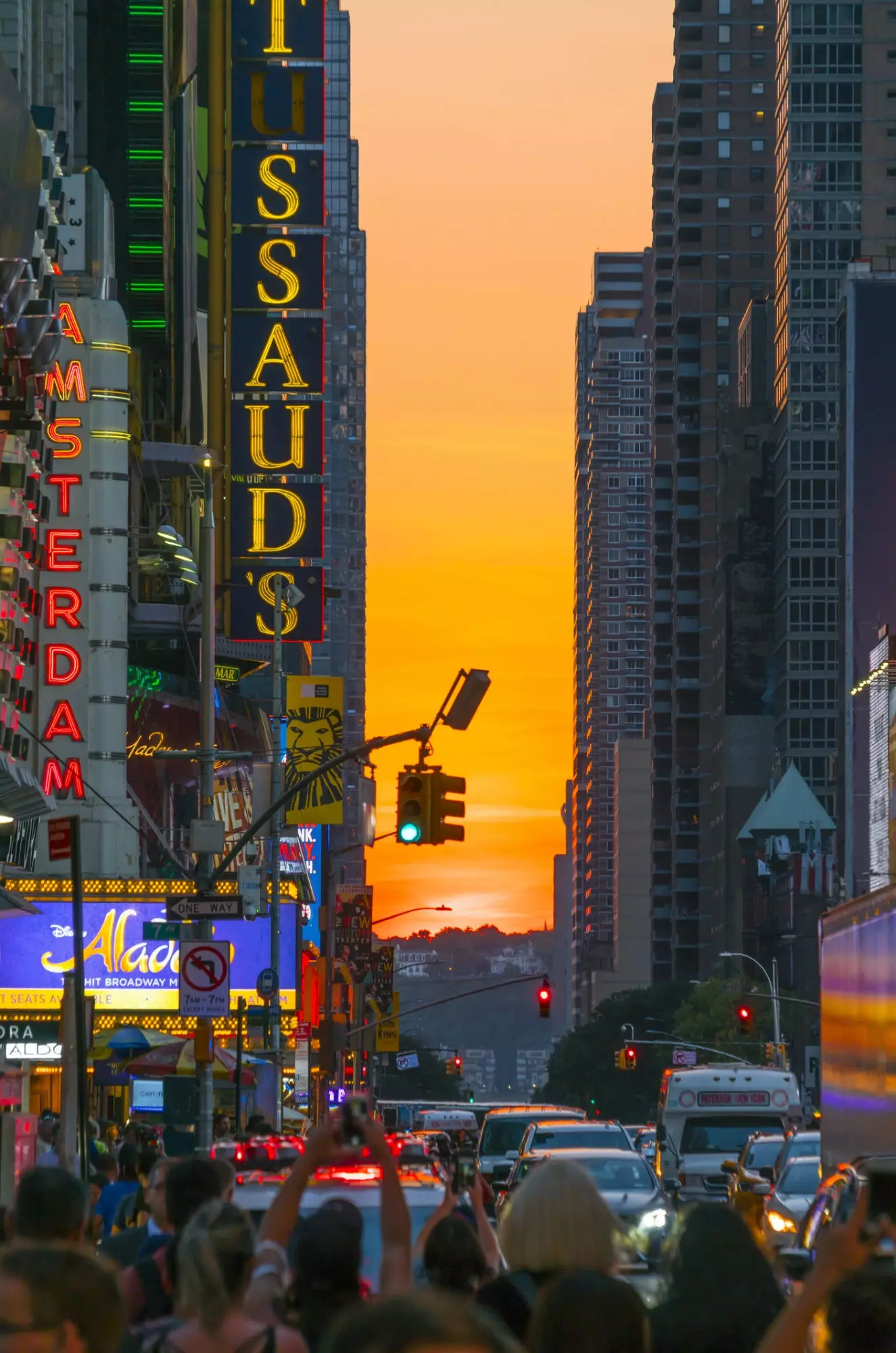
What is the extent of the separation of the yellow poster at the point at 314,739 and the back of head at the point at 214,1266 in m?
53.1

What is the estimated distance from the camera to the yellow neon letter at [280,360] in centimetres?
6112

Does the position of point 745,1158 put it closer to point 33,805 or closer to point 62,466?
point 33,805

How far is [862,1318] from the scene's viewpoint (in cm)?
532

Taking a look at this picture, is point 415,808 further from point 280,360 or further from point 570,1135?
point 280,360

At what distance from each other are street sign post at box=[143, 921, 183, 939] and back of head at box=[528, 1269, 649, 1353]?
75.3 ft

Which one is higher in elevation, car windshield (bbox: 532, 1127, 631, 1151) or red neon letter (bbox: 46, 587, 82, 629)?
red neon letter (bbox: 46, 587, 82, 629)

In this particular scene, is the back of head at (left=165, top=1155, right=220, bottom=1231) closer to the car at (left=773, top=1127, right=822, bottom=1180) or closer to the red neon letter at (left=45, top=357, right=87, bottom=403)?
the car at (left=773, top=1127, right=822, bottom=1180)

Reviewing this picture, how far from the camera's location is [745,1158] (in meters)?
27.2

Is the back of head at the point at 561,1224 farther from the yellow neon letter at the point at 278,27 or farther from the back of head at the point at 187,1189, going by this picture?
the yellow neon letter at the point at 278,27

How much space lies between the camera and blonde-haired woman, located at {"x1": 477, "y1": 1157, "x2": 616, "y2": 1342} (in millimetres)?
7039

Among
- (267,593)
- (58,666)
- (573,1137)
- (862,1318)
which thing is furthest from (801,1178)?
(267,593)

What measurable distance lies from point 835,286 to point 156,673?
119 meters

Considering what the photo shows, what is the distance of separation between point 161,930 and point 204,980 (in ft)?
7.55

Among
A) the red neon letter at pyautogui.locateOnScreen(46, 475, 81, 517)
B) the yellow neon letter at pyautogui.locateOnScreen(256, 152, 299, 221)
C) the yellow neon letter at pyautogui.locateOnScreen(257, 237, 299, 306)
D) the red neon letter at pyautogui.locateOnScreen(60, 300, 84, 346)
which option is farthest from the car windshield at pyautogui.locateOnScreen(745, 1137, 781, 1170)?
the yellow neon letter at pyautogui.locateOnScreen(256, 152, 299, 221)
